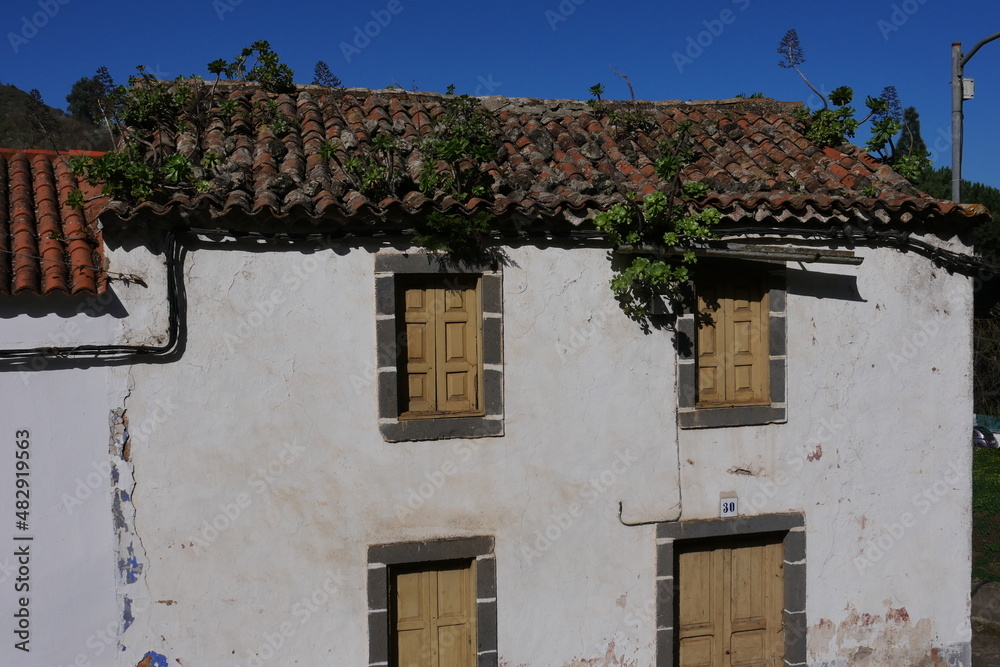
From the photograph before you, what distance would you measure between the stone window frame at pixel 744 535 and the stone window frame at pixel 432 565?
4.87 ft

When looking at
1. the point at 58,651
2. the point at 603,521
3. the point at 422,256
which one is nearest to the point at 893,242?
the point at 603,521

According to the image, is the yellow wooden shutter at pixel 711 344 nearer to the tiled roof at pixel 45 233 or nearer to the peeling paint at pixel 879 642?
the peeling paint at pixel 879 642

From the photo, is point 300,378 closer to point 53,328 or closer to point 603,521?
point 53,328

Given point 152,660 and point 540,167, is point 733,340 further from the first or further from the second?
point 152,660

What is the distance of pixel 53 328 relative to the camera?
5715 millimetres

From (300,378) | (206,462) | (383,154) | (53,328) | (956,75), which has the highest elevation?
(956,75)

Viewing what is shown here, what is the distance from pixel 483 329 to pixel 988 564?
999 centimetres

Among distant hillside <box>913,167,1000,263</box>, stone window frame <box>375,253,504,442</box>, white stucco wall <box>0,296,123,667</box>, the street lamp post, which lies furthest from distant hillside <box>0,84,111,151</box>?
distant hillside <box>913,167,1000,263</box>

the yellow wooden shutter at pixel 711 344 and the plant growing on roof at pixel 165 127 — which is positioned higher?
the plant growing on roof at pixel 165 127

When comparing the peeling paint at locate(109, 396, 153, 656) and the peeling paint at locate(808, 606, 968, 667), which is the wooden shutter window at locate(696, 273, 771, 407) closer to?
the peeling paint at locate(808, 606, 968, 667)

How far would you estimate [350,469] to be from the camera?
20.5ft

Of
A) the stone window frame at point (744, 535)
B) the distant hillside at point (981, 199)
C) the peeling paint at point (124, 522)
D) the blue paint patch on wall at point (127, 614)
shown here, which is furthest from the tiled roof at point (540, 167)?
the distant hillside at point (981, 199)

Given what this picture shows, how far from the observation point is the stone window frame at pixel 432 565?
6.28 metres

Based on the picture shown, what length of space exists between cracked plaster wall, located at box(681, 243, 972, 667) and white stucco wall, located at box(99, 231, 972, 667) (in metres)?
0.02
